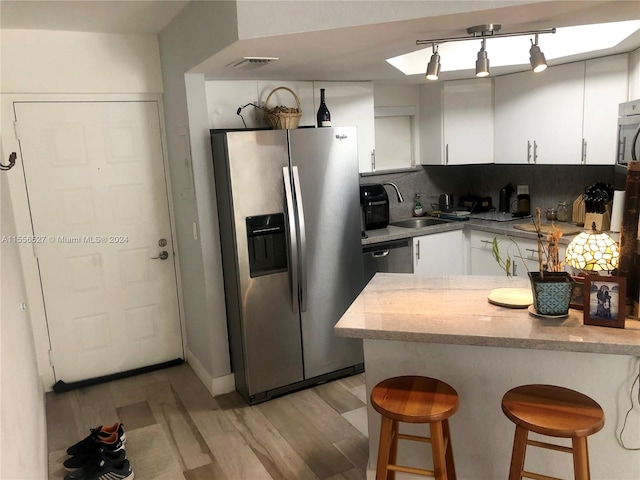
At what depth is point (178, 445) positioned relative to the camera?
3.03m

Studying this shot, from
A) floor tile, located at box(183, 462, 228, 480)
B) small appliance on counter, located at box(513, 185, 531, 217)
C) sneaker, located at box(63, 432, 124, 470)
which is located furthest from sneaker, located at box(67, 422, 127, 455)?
small appliance on counter, located at box(513, 185, 531, 217)

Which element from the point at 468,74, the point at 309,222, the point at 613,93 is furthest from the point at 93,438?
the point at 613,93

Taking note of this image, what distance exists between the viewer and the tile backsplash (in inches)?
164

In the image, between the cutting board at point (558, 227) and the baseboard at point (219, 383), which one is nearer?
the baseboard at point (219, 383)

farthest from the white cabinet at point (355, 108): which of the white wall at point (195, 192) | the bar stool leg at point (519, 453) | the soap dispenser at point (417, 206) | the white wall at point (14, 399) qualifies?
the bar stool leg at point (519, 453)

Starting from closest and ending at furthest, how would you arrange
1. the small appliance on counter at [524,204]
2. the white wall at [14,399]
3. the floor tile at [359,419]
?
1. the white wall at [14,399]
2. the floor tile at [359,419]
3. the small appliance on counter at [524,204]

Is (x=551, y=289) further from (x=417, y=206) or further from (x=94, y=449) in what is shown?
(x=417, y=206)

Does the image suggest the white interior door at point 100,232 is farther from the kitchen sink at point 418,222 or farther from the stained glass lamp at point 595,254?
the stained glass lamp at point 595,254

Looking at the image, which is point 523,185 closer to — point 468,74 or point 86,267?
point 468,74

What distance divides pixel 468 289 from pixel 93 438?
85.9 inches

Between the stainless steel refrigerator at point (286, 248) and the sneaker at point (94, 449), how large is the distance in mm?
864

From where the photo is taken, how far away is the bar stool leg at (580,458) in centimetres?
177

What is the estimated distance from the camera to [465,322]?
2072mm

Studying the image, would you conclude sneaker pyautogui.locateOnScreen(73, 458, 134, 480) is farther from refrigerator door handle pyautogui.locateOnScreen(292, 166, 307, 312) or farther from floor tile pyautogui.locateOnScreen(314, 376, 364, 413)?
refrigerator door handle pyautogui.locateOnScreen(292, 166, 307, 312)
